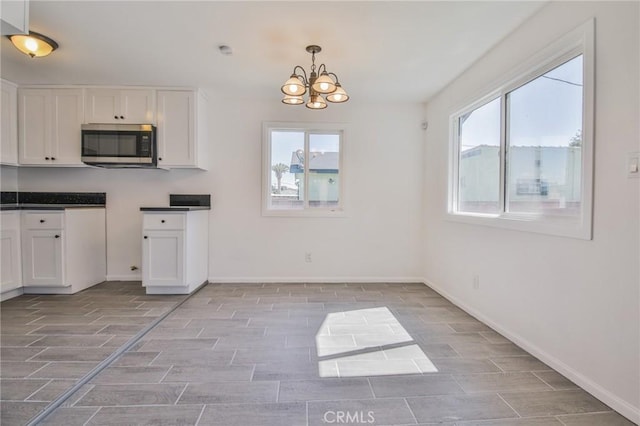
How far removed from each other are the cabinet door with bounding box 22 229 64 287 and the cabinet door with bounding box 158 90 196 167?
1348mm

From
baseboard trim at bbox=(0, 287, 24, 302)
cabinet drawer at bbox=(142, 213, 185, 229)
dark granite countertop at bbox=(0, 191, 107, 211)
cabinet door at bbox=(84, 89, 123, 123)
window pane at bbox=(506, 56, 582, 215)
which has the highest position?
cabinet door at bbox=(84, 89, 123, 123)

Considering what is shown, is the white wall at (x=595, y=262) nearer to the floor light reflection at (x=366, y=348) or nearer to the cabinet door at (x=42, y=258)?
the floor light reflection at (x=366, y=348)

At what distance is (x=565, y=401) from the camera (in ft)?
5.50

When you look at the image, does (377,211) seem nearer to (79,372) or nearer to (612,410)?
(612,410)

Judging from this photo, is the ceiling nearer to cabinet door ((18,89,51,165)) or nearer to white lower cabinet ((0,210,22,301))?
cabinet door ((18,89,51,165))

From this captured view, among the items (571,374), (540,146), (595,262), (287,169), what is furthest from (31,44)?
(571,374)

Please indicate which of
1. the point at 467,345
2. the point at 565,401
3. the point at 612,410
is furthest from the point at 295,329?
the point at 612,410

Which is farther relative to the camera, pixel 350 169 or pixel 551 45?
pixel 350 169

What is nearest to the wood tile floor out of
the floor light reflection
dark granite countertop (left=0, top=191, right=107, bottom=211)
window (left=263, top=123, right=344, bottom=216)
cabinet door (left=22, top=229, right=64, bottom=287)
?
the floor light reflection

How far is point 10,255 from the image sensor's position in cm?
323

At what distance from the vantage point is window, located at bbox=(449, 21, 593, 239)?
1.83 m

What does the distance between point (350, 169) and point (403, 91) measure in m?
1.11

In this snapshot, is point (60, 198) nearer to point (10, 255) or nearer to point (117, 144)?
point (10, 255)

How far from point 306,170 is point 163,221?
180cm
